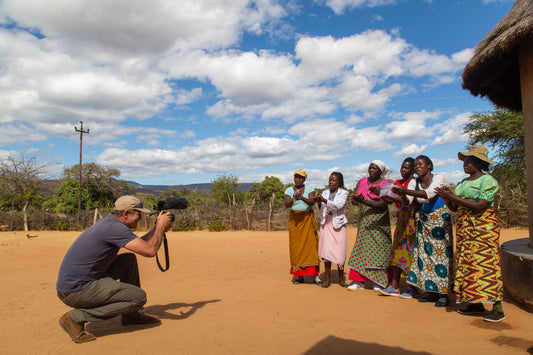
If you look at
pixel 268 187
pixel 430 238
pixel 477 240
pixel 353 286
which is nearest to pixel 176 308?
pixel 353 286

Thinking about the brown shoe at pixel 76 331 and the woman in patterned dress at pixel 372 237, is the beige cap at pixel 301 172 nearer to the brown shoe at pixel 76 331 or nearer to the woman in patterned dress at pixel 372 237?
the woman in patterned dress at pixel 372 237

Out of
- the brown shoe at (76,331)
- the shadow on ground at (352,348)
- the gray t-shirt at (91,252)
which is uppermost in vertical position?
the gray t-shirt at (91,252)

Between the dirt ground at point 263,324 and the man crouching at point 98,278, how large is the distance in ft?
0.72

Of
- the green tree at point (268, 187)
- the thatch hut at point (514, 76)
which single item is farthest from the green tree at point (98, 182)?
the thatch hut at point (514, 76)

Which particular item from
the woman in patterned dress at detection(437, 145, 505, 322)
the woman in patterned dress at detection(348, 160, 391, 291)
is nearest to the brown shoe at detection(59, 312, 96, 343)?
the woman in patterned dress at detection(348, 160, 391, 291)

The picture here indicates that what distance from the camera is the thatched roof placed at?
4.46m

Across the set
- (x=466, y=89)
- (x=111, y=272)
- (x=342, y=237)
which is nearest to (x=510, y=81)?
(x=466, y=89)

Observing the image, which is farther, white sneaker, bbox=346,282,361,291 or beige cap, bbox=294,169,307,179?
beige cap, bbox=294,169,307,179

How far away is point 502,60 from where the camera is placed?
5.00 metres

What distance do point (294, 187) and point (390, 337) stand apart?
9.64 feet

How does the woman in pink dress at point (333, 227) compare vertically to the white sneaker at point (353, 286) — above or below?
above

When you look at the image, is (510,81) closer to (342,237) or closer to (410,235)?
(410,235)

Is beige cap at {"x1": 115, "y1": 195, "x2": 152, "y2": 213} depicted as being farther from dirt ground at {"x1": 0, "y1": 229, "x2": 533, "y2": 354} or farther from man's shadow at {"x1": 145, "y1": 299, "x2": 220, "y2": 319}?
man's shadow at {"x1": 145, "y1": 299, "x2": 220, "y2": 319}

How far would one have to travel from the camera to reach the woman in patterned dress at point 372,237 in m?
4.85
